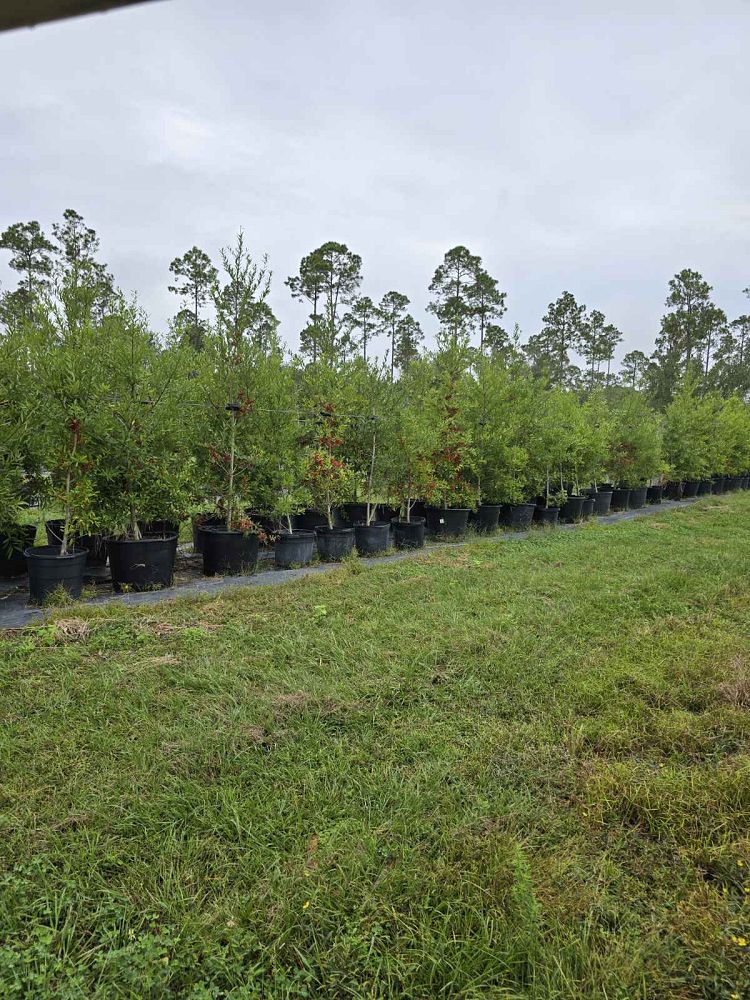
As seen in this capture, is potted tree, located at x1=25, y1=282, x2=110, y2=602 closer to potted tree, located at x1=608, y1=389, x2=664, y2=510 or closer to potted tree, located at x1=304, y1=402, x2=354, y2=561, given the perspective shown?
potted tree, located at x1=304, y1=402, x2=354, y2=561

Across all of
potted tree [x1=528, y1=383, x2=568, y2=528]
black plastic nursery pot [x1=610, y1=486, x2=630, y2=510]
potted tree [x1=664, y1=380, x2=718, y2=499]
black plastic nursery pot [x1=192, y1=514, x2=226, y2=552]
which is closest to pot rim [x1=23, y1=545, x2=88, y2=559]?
black plastic nursery pot [x1=192, y1=514, x2=226, y2=552]

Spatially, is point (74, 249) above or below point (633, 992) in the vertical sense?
above

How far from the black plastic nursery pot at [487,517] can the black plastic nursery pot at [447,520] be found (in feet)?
1.49

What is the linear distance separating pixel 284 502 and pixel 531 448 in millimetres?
4508

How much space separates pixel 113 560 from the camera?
13.3ft

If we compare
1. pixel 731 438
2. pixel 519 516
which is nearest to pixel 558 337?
pixel 731 438

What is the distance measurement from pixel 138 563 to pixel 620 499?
9785 millimetres

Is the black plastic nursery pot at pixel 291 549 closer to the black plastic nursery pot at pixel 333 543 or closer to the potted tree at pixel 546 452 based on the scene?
the black plastic nursery pot at pixel 333 543

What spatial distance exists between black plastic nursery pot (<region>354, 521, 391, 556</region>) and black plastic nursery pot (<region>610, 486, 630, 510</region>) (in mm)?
6776

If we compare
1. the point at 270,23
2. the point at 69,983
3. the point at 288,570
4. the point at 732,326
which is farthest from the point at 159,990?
the point at 732,326

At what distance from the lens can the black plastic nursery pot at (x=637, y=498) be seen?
1099 centimetres

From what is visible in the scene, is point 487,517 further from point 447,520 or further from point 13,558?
point 13,558

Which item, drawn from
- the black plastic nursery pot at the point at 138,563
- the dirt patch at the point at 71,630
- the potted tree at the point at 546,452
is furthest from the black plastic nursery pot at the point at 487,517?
the dirt patch at the point at 71,630

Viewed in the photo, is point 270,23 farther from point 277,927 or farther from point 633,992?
point 633,992
